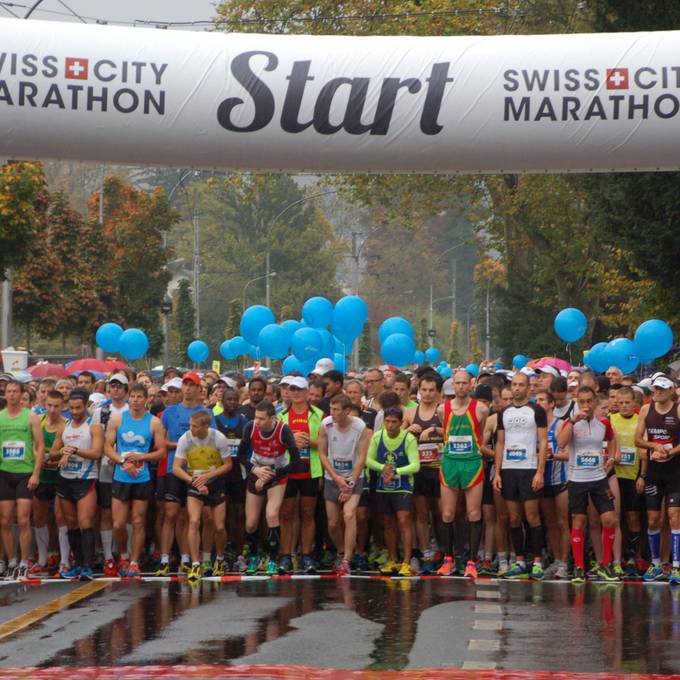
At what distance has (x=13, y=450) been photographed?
1461 centimetres

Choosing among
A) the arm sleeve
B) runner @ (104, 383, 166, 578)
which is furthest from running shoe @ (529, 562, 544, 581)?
runner @ (104, 383, 166, 578)

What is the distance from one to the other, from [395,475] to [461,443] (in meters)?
0.70

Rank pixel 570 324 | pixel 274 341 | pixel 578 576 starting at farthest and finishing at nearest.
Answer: pixel 570 324
pixel 274 341
pixel 578 576

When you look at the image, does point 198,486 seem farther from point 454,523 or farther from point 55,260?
point 55,260

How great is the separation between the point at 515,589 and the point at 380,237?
126078 millimetres

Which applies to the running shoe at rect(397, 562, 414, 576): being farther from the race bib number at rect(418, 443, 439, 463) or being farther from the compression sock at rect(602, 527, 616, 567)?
the compression sock at rect(602, 527, 616, 567)

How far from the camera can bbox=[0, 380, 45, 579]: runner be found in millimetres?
14555

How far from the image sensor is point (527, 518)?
14.7m

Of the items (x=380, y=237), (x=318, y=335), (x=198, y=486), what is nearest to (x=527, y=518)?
(x=198, y=486)

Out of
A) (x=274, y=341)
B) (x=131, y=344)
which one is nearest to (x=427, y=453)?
(x=274, y=341)

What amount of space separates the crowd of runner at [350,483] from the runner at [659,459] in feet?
0.06

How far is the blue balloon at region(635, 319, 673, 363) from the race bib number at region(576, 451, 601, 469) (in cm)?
1391

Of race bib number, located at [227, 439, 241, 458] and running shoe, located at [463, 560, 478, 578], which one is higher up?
race bib number, located at [227, 439, 241, 458]

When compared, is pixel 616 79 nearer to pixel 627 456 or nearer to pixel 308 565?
pixel 627 456
